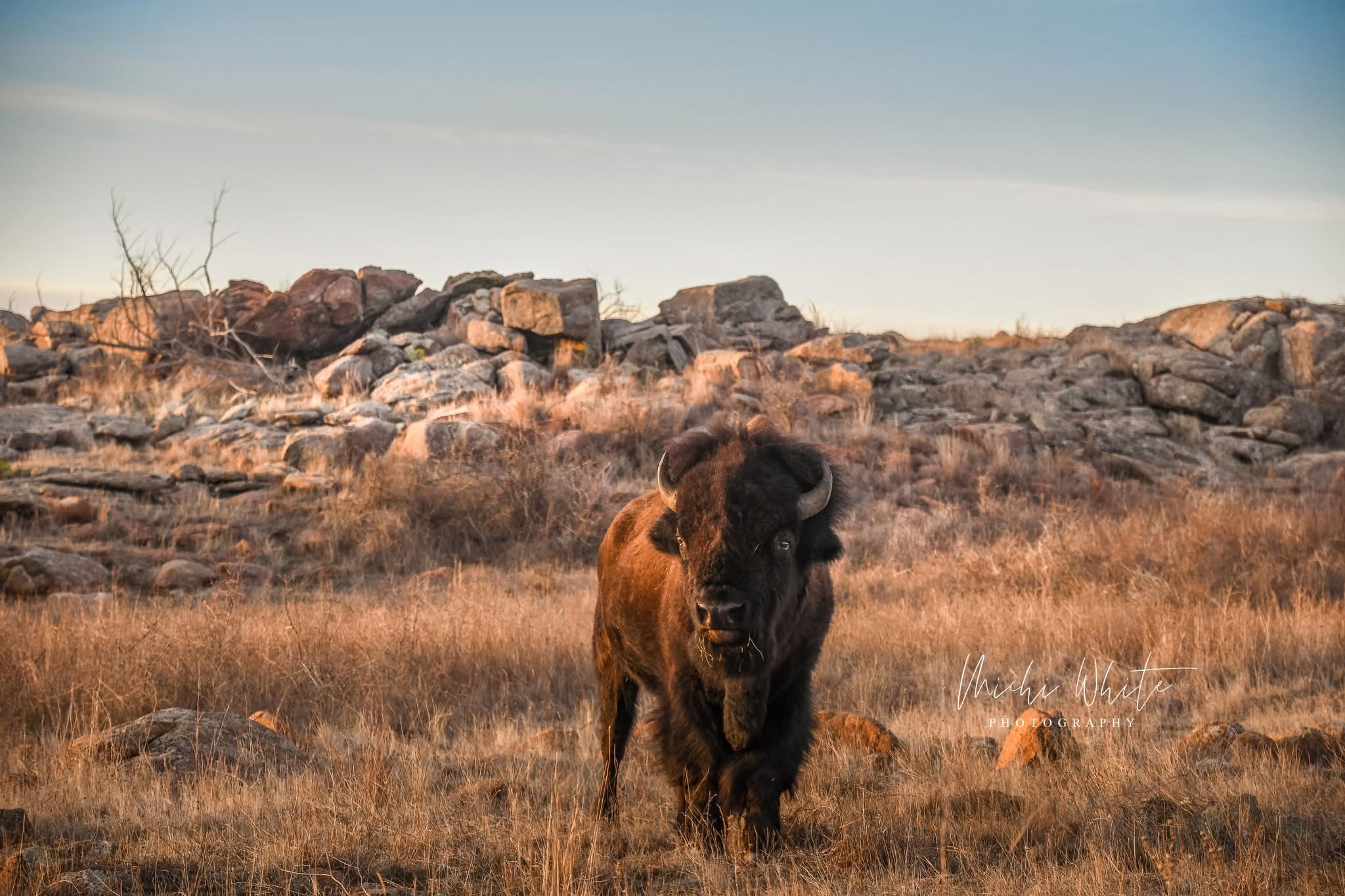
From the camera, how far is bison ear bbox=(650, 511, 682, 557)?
239 inches

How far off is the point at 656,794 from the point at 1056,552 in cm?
945

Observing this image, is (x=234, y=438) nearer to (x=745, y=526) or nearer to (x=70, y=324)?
(x=70, y=324)

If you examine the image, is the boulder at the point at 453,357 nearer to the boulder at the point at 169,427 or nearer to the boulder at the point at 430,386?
the boulder at the point at 430,386

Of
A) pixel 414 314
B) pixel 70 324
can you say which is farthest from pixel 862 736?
pixel 70 324

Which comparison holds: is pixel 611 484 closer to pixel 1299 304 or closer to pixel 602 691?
pixel 602 691

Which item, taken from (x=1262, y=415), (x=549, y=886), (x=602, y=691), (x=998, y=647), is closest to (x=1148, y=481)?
(x=1262, y=415)

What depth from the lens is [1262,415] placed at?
27.4 meters

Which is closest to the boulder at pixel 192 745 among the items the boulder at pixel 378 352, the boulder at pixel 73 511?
the boulder at pixel 73 511

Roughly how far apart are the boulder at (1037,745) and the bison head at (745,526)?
7.91ft

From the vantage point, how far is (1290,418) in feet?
88.8

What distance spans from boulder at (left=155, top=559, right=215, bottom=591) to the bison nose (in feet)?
42.2

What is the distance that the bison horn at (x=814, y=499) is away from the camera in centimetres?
595

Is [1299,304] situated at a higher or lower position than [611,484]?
higher

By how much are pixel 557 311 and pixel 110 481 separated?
543 inches
